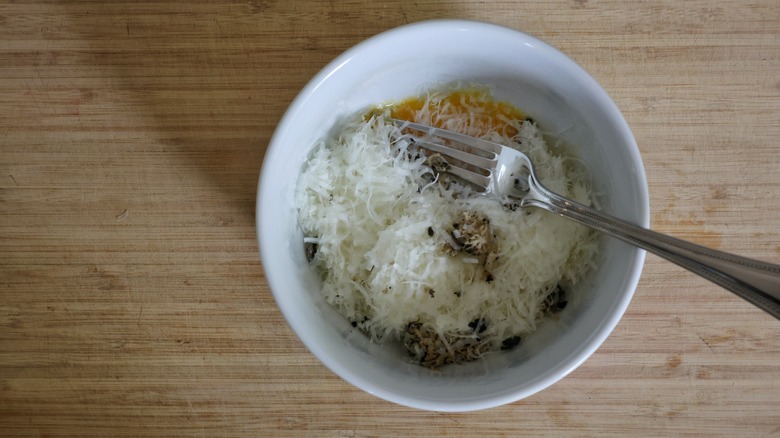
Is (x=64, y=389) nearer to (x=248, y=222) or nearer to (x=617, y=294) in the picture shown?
(x=248, y=222)

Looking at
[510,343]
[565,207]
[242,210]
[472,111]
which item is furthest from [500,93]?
[242,210]

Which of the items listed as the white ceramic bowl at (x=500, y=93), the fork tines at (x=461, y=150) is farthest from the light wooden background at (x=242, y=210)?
the fork tines at (x=461, y=150)

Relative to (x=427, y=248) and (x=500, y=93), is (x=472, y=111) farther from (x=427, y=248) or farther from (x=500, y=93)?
(x=427, y=248)

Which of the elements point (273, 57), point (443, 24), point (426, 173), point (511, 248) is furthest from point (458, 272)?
point (273, 57)

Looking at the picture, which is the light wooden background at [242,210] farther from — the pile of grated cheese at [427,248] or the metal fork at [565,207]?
the metal fork at [565,207]

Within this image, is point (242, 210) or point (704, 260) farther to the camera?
point (242, 210)

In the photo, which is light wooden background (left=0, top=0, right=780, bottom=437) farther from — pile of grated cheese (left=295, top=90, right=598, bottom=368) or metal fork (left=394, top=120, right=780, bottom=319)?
metal fork (left=394, top=120, right=780, bottom=319)
